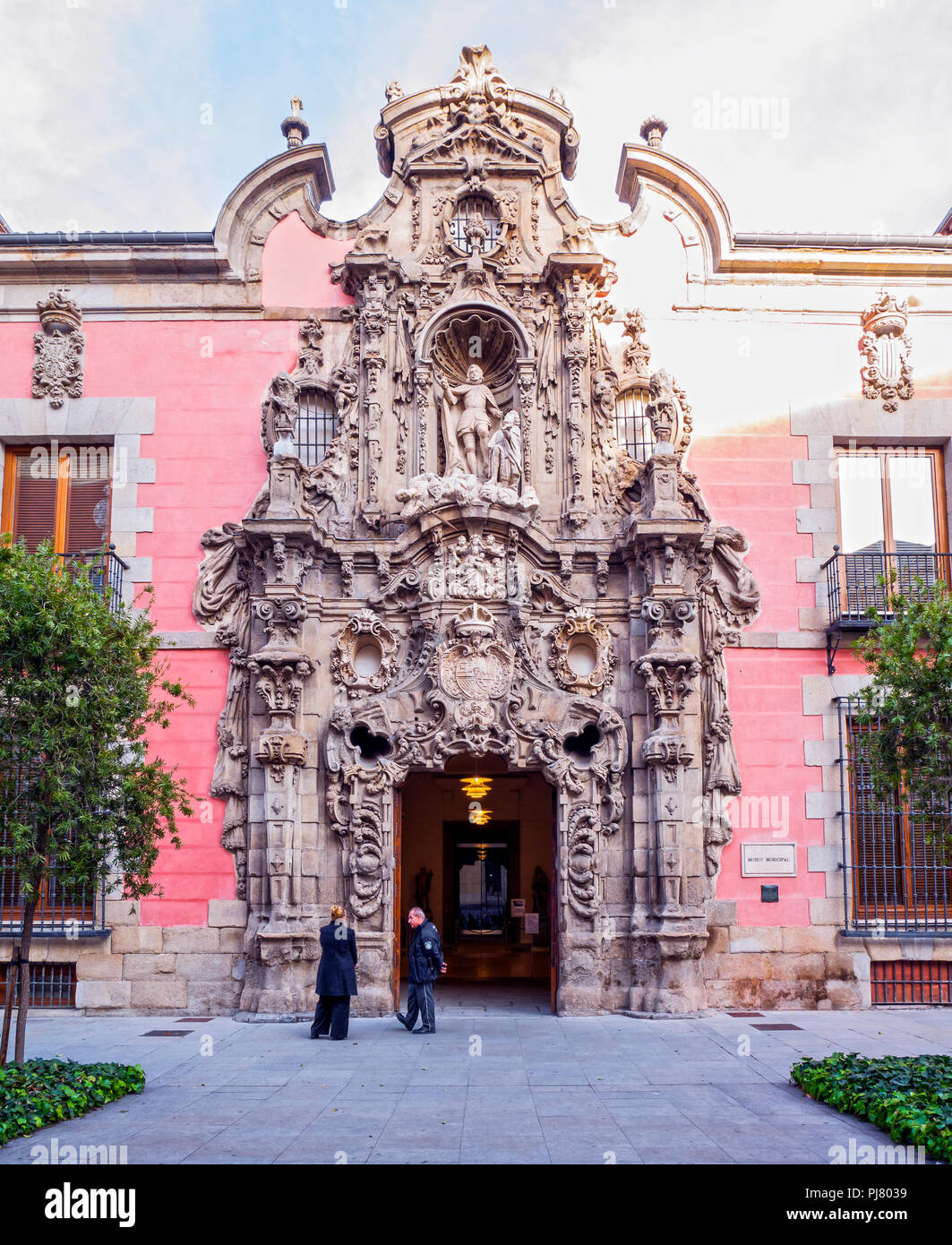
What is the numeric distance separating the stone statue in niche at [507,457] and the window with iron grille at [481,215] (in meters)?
2.78

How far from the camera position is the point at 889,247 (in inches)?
645

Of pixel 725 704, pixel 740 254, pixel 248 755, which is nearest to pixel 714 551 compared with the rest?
pixel 725 704

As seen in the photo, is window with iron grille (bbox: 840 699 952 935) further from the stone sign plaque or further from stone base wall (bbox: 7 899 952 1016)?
the stone sign plaque

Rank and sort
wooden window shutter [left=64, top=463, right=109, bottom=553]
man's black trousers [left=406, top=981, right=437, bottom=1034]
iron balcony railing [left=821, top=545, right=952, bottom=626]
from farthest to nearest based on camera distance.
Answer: wooden window shutter [left=64, top=463, right=109, bottom=553]
iron balcony railing [left=821, top=545, right=952, bottom=626]
man's black trousers [left=406, top=981, right=437, bottom=1034]

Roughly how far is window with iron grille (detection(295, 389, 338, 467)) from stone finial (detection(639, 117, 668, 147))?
19.5 feet

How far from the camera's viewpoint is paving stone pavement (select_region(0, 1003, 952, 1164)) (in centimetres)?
783

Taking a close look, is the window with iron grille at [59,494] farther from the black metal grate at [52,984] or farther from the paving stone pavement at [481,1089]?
the paving stone pavement at [481,1089]

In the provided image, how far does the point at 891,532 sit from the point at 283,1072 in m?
10.7

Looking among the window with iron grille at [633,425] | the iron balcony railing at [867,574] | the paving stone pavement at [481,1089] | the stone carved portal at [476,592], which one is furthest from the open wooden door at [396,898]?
the iron balcony railing at [867,574]

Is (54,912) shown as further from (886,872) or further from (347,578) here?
(886,872)

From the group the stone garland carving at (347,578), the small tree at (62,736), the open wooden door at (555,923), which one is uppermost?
the stone garland carving at (347,578)

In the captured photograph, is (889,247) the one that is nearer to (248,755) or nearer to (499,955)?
(248,755)

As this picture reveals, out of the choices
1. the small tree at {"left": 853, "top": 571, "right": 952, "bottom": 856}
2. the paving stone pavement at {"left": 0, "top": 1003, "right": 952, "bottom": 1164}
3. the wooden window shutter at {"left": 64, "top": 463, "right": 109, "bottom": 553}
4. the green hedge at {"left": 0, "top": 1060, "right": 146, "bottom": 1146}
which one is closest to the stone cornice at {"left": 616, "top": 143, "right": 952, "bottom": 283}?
the small tree at {"left": 853, "top": 571, "right": 952, "bottom": 856}

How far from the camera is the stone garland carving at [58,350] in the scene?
15922mm
